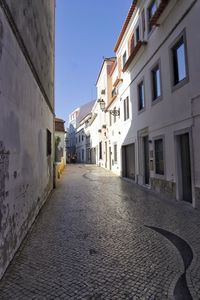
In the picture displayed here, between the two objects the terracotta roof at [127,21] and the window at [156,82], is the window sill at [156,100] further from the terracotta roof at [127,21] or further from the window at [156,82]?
the terracotta roof at [127,21]

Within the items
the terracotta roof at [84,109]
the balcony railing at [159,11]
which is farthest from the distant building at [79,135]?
the balcony railing at [159,11]

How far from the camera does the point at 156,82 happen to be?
34.2 ft

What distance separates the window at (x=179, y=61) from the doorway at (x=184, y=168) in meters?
1.90

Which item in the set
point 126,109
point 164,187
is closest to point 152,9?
point 126,109

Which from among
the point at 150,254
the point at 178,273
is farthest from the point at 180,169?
the point at 178,273

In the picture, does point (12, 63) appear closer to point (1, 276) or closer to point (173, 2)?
point (1, 276)

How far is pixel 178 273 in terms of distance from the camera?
325 cm

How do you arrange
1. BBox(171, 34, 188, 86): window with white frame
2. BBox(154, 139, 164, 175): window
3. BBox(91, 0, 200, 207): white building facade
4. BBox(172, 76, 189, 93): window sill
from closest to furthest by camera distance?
1. BBox(91, 0, 200, 207): white building facade
2. BBox(172, 76, 189, 93): window sill
3. BBox(171, 34, 188, 86): window with white frame
4. BBox(154, 139, 164, 175): window

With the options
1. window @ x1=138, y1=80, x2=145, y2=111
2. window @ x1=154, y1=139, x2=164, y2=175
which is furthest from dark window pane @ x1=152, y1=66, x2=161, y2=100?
window @ x1=154, y1=139, x2=164, y2=175

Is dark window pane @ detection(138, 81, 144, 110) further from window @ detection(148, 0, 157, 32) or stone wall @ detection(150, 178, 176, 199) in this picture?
stone wall @ detection(150, 178, 176, 199)

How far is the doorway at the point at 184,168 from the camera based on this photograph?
773 cm

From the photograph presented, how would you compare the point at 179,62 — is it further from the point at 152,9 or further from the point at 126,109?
the point at 126,109

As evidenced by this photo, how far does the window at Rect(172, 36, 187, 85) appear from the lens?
25.5 ft

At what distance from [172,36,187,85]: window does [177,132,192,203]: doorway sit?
6.22ft
